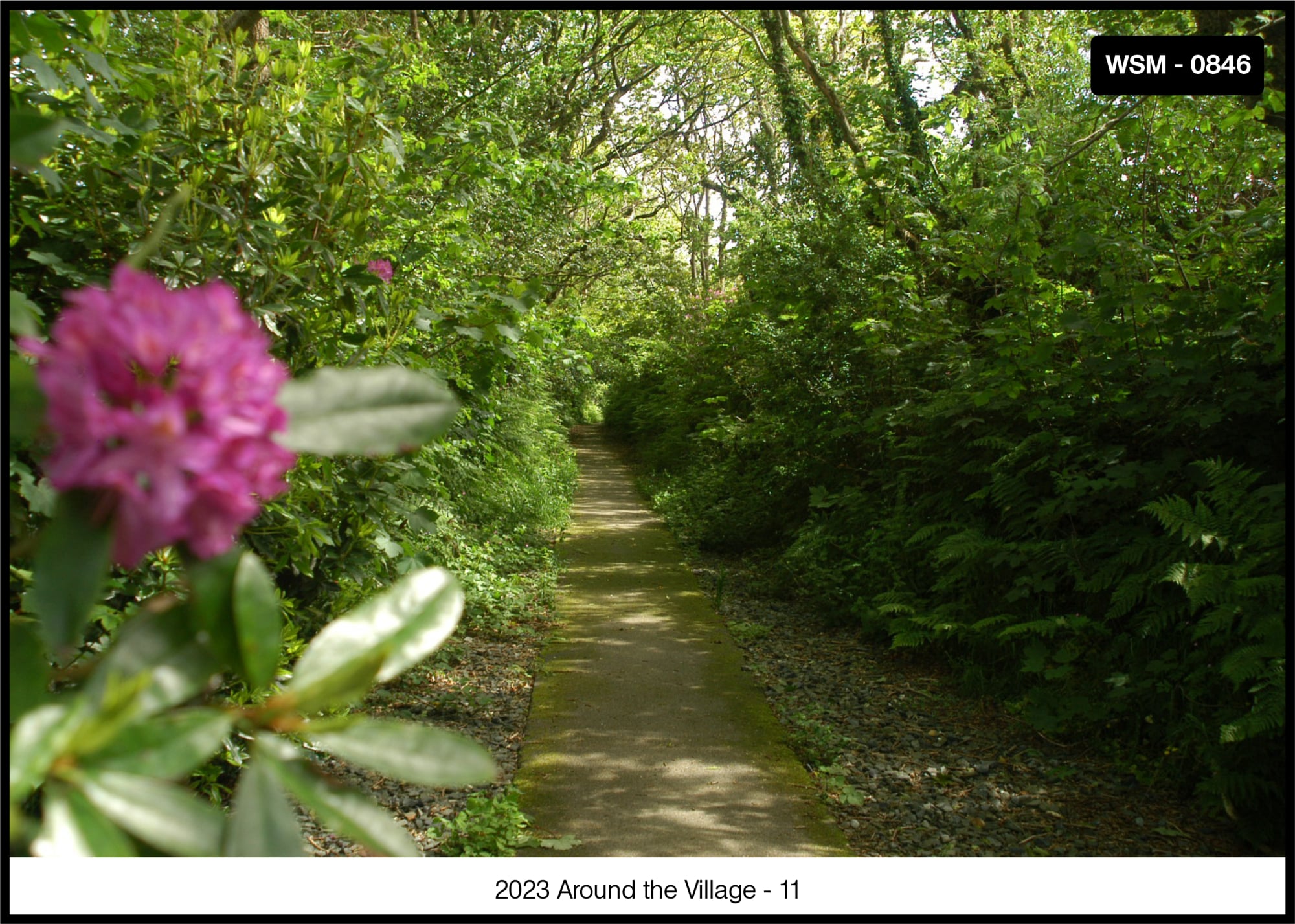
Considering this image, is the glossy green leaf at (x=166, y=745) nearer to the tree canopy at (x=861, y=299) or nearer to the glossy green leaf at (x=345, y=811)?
the glossy green leaf at (x=345, y=811)

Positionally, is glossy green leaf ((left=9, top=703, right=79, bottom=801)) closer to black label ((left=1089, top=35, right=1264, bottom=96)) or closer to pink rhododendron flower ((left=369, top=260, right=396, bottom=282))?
pink rhododendron flower ((left=369, top=260, right=396, bottom=282))

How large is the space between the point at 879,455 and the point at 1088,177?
97.4 inches

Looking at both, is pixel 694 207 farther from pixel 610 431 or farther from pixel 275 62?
pixel 275 62

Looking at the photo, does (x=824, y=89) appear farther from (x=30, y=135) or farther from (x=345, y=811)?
(x=345, y=811)

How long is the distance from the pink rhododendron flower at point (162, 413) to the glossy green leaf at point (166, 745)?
0.36ft

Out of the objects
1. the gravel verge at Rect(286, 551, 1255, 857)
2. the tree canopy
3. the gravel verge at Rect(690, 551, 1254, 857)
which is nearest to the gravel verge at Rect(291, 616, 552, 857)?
the gravel verge at Rect(286, 551, 1255, 857)

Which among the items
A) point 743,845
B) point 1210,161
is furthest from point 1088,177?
point 743,845

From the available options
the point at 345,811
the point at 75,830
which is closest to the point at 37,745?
the point at 75,830

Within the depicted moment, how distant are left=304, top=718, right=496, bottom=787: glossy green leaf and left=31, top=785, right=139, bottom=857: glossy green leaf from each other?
0.13 metres

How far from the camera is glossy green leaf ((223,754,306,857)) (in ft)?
1.81

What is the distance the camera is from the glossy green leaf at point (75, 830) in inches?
19.1

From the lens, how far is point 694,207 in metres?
23.0

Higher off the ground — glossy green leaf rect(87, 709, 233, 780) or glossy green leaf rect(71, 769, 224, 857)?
glossy green leaf rect(87, 709, 233, 780)

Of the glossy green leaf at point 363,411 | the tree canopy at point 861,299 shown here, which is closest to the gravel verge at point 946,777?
the tree canopy at point 861,299
